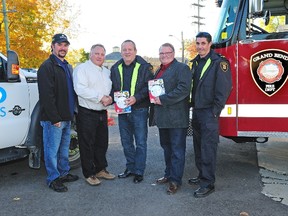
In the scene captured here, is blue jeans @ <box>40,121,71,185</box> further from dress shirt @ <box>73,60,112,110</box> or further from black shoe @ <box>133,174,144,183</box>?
black shoe @ <box>133,174,144,183</box>

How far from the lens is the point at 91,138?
181 inches

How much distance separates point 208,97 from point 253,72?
808 millimetres

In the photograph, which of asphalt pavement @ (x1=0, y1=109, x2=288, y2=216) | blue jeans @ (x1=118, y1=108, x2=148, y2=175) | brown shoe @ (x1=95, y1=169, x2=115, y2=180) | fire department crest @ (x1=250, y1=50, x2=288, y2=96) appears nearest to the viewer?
asphalt pavement @ (x1=0, y1=109, x2=288, y2=216)

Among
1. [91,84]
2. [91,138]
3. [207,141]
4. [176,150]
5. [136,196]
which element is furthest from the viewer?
[91,138]

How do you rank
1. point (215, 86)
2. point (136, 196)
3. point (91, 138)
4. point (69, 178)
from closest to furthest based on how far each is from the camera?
point (215, 86) < point (136, 196) < point (91, 138) < point (69, 178)

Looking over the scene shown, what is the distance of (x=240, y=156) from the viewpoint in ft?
20.0

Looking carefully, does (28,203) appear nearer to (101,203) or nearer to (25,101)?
(101,203)

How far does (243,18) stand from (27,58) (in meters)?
16.8

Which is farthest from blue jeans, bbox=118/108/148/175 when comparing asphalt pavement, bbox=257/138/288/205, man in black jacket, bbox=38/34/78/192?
asphalt pavement, bbox=257/138/288/205

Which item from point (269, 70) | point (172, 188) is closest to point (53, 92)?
point (172, 188)

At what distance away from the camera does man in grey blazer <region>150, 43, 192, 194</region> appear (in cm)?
411

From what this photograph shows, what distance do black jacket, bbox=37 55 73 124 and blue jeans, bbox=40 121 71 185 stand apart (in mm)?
145

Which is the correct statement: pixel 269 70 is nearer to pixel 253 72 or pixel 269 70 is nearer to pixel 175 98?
pixel 253 72

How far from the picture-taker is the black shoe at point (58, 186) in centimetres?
437
